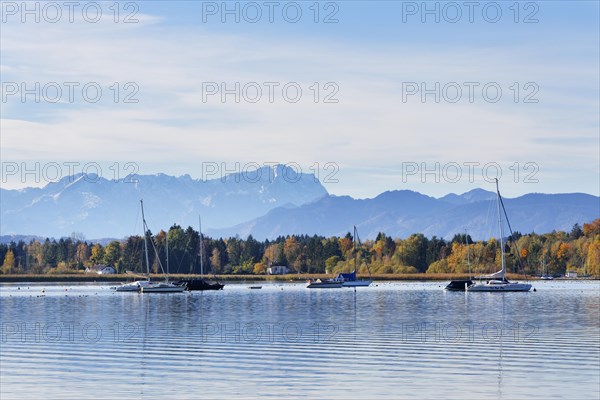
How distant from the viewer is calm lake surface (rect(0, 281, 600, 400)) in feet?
131

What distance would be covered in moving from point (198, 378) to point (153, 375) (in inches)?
92.2

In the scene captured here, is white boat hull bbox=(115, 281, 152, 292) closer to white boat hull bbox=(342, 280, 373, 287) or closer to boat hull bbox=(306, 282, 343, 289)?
boat hull bbox=(306, 282, 343, 289)

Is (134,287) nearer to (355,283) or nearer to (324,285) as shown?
(324,285)

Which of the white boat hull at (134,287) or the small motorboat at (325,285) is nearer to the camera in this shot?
the white boat hull at (134,287)

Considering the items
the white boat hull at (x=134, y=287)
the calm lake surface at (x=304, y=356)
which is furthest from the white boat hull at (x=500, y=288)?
the calm lake surface at (x=304, y=356)

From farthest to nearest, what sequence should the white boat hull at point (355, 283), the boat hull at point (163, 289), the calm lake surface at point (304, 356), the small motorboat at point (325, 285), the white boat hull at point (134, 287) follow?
the white boat hull at point (355, 283) → the small motorboat at point (325, 285) → the white boat hull at point (134, 287) → the boat hull at point (163, 289) → the calm lake surface at point (304, 356)

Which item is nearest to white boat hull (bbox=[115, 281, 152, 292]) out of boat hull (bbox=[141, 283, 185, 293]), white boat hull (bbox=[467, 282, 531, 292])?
boat hull (bbox=[141, 283, 185, 293])

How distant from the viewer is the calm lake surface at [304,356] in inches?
1570

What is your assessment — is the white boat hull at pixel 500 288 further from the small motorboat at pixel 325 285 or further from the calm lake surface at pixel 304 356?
the calm lake surface at pixel 304 356

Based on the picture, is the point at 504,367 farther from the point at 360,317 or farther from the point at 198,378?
the point at 360,317

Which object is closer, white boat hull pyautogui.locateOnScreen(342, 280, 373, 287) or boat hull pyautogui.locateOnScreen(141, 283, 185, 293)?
boat hull pyautogui.locateOnScreen(141, 283, 185, 293)

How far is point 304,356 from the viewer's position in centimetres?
5072

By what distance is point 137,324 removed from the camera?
76.6 m

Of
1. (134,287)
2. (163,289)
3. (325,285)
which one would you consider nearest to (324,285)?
(325,285)
